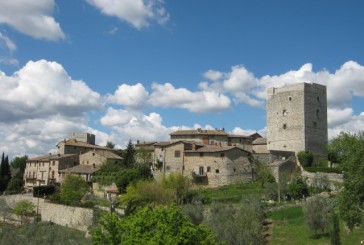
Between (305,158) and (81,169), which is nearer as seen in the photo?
(305,158)

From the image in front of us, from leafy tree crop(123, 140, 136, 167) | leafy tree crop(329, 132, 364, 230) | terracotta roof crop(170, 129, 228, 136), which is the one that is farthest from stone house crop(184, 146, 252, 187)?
leafy tree crop(329, 132, 364, 230)

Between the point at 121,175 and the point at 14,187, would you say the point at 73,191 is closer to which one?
the point at 121,175

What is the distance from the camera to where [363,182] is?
1211 inches

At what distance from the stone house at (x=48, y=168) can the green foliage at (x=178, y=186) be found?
92.5 ft

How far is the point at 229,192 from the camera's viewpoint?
53.1 meters

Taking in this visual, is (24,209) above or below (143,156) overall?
below

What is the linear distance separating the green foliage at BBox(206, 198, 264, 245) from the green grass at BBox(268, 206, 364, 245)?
1860 millimetres

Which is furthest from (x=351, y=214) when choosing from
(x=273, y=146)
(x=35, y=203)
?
(x=35, y=203)

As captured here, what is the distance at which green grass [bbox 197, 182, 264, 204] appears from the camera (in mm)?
48800

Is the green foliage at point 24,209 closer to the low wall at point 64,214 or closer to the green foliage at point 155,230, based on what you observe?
the low wall at point 64,214

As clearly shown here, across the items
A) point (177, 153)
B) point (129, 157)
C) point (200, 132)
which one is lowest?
point (129, 157)

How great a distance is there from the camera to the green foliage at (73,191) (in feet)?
176

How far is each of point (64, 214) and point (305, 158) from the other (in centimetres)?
2964

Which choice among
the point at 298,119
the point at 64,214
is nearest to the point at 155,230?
the point at 64,214
